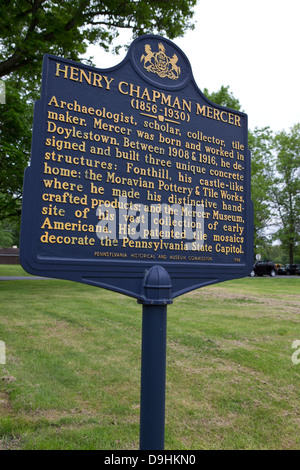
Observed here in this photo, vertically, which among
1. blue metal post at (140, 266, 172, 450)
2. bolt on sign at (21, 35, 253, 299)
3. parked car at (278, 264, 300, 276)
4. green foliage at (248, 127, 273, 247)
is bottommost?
parked car at (278, 264, 300, 276)

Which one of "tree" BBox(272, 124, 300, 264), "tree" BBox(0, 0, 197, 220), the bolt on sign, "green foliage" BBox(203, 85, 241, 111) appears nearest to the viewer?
the bolt on sign

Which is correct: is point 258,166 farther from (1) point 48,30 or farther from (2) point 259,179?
(1) point 48,30

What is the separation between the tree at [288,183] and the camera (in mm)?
36531

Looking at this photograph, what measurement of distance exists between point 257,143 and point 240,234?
30187 millimetres

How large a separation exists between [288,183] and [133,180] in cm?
3767

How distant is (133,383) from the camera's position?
4434 millimetres

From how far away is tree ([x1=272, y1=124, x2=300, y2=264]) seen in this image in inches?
1438

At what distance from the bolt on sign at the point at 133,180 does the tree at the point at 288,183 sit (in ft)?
115

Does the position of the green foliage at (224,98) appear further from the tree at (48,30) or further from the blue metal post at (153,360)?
the blue metal post at (153,360)

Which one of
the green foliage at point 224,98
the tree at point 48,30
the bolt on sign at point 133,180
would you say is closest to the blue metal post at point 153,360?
the bolt on sign at point 133,180

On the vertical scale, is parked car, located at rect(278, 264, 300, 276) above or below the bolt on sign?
below

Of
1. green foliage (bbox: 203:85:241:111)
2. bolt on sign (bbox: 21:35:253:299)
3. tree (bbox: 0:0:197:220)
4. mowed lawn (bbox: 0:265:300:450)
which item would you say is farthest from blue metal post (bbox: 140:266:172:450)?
green foliage (bbox: 203:85:241:111)

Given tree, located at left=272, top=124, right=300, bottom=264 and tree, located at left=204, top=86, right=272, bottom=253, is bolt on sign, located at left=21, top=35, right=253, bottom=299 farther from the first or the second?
tree, located at left=272, top=124, right=300, bottom=264

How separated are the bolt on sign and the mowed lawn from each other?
1550 mm
